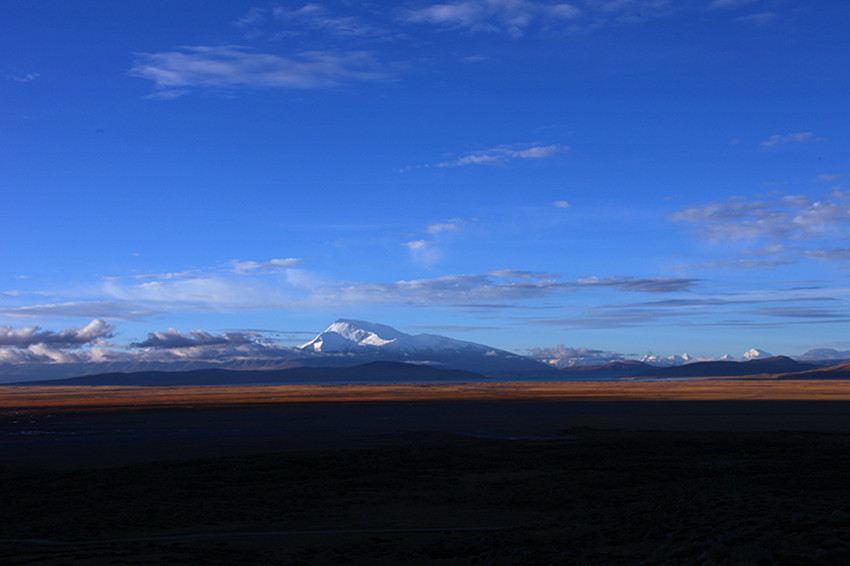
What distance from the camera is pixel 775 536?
10.6 m

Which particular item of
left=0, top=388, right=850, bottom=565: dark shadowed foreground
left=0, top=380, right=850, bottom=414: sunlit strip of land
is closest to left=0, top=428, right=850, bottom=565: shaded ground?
left=0, top=388, right=850, bottom=565: dark shadowed foreground

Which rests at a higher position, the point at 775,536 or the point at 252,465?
the point at 775,536

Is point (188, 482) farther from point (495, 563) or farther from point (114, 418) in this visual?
point (114, 418)

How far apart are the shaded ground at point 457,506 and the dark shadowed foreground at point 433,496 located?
7cm

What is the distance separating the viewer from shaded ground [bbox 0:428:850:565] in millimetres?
12016

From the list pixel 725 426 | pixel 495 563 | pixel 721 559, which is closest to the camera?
pixel 721 559

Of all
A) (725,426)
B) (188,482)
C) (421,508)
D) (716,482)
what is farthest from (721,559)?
(725,426)

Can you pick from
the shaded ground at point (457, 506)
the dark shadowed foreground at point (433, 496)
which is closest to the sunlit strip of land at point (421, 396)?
the dark shadowed foreground at point (433, 496)

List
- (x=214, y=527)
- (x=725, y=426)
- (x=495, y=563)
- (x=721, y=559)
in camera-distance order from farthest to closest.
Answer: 1. (x=725, y=426)
2. (x=214, y=527)
3. (x=495, y=563)
4. (x=721, y=559)

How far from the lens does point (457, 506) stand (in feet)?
63.5

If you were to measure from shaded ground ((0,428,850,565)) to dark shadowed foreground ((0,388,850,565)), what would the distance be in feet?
0.24

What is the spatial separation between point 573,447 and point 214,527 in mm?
19908

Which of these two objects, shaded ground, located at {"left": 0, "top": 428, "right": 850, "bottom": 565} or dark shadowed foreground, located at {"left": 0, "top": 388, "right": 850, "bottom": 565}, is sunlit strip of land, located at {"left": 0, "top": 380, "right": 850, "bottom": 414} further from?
shaded ground, located at {"left": 0, "top": 428, "right": 850, "bottom": 565}

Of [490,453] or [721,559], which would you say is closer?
[721,559]
